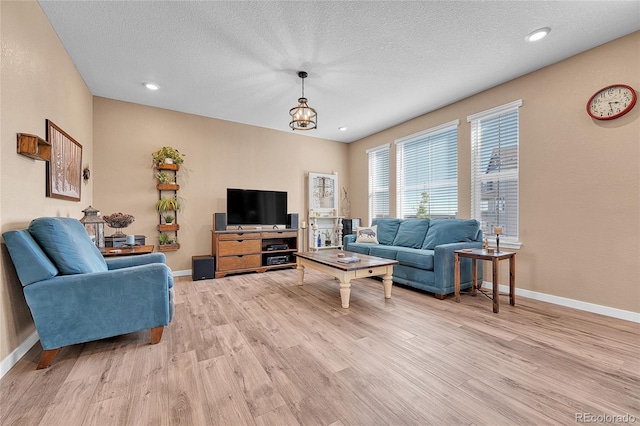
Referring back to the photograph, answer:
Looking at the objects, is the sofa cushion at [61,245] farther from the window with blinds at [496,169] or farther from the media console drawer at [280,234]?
the window with blinds at [496,169]

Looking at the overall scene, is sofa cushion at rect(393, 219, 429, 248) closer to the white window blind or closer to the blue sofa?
the blue sofa

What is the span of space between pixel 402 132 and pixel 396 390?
4435 millimetres

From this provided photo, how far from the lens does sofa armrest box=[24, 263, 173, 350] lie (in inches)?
67.7

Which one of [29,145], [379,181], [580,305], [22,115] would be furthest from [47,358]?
[379,181]

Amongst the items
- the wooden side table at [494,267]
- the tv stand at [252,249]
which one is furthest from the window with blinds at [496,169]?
the tv stand at [252,249]

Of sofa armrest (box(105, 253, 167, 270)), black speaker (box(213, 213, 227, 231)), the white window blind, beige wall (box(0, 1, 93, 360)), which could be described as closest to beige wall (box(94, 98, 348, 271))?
black speaker (box(213, 213, 227, 231))

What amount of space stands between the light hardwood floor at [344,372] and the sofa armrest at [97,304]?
21 cm

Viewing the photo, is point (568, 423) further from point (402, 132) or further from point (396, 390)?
point (402, 132)

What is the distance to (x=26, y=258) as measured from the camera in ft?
5.50

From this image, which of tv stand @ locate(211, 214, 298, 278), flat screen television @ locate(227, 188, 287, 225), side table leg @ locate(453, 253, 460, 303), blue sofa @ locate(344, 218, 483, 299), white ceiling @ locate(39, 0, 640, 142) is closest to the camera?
white ceiling @ locate(39, 0, 640, 142)

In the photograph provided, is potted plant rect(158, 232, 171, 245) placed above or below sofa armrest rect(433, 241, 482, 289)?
above

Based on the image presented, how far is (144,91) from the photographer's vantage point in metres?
3.69

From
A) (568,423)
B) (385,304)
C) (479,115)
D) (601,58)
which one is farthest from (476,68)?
(568,423)

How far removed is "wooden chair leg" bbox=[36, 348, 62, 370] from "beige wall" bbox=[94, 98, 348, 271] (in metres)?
2.60
